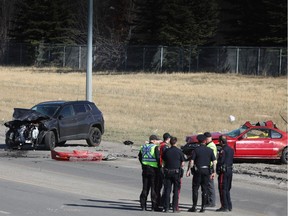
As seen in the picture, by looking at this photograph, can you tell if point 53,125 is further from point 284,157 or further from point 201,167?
point 201,167

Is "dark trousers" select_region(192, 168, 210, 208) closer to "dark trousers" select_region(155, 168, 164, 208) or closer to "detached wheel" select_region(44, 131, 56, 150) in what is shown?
"dark trousers" select_region(155, 168, 164, 208)

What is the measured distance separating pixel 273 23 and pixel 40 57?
3045cm

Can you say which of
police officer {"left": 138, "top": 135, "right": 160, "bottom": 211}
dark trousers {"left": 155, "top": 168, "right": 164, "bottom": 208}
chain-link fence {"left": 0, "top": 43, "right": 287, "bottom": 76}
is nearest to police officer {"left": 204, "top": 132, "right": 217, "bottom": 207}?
dark trousers {"left": 155, "top": 168, "right": 164, "bottom": 208}

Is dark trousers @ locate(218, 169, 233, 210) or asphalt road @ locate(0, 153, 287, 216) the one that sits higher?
dark trousers @ locate(218, 169, 233, 210)

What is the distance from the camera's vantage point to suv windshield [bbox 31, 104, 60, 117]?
2739cm

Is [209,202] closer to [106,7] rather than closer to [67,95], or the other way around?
[67,95]

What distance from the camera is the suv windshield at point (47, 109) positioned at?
27.4 m

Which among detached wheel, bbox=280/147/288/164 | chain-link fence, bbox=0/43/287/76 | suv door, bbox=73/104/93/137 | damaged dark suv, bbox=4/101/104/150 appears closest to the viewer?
detached wheel, bbox=280/147/288/164

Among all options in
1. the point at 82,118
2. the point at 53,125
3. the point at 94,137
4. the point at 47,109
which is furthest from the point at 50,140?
the point at 94,137

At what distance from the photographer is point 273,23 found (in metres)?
73.5

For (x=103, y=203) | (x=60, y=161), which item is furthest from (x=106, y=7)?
(x=103, y=203)

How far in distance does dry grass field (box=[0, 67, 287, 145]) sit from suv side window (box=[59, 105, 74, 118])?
3436 mm

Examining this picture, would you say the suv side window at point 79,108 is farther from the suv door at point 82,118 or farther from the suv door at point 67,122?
the suv door at point 67,122

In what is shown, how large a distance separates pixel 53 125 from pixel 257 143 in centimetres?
704
